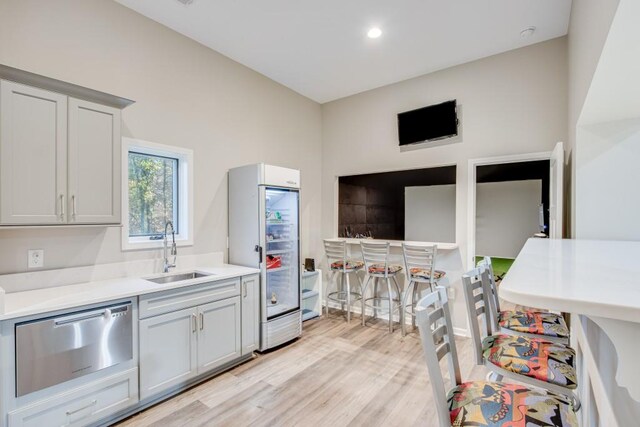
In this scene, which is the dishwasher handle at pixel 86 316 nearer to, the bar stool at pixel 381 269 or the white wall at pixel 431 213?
the bar stool at pixel 381 269

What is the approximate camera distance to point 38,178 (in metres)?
1.99

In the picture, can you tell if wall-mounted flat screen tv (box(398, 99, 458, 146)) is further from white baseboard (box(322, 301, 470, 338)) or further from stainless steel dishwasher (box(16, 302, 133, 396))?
stainless steel dishwasher (box(16, 302, 133, 396))

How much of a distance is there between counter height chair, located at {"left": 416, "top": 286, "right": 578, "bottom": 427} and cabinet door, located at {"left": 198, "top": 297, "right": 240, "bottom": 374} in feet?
6.66

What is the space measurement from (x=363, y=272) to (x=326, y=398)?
86.9 inches

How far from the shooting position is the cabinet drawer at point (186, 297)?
7.34 ft

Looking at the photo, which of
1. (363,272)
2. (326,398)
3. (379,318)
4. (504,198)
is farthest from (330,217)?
(504,198)

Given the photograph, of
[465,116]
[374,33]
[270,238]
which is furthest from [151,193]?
[465,116]

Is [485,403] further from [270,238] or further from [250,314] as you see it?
[270,238]

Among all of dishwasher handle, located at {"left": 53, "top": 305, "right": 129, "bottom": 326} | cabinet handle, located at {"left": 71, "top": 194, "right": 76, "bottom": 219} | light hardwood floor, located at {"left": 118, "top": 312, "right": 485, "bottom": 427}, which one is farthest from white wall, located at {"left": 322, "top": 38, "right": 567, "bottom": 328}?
cabinet handle, located at {"left": 71, "top": 194, "right": 76, "bottom": 219}

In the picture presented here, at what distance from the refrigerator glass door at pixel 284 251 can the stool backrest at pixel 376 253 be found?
3.01ft

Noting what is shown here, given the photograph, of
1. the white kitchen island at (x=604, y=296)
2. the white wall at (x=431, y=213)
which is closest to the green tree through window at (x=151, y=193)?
the white kitchen island at (x=604, y=296)

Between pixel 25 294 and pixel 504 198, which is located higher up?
pixel 504 198

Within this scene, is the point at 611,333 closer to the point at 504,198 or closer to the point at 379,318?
the point at 379,318

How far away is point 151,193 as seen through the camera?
117 inches
